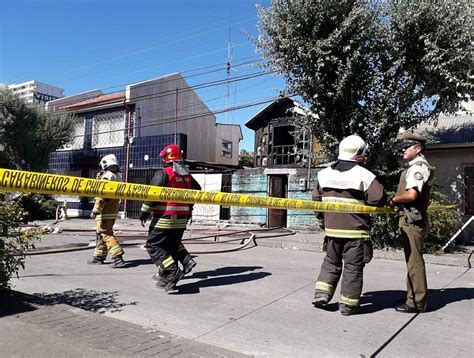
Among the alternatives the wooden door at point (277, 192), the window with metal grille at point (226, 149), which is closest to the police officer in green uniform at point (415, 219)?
the wooden door at point (277, 192)

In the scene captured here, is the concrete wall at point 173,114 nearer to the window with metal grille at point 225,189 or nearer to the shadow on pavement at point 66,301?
the window with metal grille at point 225,189

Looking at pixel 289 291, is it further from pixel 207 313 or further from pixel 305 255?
pixel 305 255

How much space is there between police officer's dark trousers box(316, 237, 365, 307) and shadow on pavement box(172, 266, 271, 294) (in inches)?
66.7

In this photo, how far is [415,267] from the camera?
4566 mm

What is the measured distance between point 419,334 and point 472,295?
1942mm

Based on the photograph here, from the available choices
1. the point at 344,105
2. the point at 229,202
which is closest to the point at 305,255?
the point at 344,105

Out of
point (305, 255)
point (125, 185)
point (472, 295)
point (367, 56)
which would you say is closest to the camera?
point (125, 185)

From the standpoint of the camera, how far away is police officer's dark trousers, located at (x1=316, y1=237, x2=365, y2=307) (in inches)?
171

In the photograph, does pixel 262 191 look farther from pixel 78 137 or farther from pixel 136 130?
pixel 78 137

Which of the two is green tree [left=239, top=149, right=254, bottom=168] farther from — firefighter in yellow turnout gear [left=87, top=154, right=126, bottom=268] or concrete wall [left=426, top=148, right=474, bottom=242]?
firefighter in yellow turnout gear [left=87, top=154, right=126, bottom=268]

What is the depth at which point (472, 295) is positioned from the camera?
5.34m

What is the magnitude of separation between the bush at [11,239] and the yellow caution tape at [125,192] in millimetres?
1645

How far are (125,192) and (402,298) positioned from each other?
3650 mm

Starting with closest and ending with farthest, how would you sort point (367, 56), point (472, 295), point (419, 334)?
point (419, 334) < point (472, 295) < point (367, 56)
